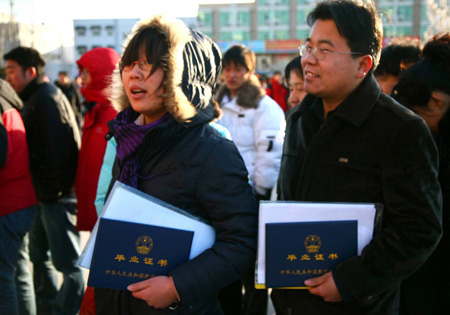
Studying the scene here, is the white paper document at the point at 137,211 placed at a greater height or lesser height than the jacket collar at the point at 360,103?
lesser

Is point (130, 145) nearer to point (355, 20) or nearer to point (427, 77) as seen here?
point (355, 20)

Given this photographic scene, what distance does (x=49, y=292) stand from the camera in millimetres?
3645

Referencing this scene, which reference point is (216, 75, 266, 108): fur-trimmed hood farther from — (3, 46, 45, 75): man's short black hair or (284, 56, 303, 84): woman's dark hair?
(3, 46, 45, 75): man's short black hair

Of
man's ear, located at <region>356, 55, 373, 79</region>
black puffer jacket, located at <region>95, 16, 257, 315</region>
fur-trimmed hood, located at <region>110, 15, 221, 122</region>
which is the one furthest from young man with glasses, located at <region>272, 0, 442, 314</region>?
fur-trimmed hood, located at <region>110, 15, 221, 122</region>

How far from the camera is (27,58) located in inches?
141

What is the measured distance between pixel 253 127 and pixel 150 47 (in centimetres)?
208

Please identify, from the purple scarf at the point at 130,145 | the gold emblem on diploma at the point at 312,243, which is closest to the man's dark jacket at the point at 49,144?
the purple scarf at the point at 130,145

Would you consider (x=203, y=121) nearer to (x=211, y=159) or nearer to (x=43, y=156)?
(x=211, y=159)

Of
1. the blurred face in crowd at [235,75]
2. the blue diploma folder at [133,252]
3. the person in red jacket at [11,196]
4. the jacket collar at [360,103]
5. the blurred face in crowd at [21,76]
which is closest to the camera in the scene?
the blue diploma folder at [133,252]

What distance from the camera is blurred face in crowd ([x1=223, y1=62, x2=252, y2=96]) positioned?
3.76m

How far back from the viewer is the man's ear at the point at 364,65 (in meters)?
1.66

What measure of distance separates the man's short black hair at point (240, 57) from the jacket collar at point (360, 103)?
7.13 feet

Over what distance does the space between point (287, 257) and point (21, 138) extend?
224 cm

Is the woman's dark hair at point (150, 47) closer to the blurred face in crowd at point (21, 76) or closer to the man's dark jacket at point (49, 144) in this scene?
the man's dark jacket at point (49, 144)
